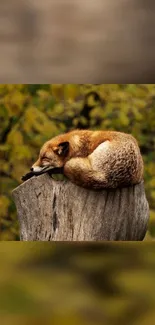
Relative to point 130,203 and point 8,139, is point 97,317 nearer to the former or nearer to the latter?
point 130,203

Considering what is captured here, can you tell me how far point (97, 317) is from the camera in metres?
1.49

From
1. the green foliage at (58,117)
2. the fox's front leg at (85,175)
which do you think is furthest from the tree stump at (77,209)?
the green foliage at (58,117)

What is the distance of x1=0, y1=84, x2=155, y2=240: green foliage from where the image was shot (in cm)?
211

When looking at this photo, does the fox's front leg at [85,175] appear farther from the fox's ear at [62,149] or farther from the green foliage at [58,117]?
the green foliage at [58,117]

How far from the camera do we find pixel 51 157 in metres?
2.02

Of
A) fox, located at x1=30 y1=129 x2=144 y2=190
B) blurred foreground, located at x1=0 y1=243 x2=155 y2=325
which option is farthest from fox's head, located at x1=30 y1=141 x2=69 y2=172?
blurred foreground, located at x1=0 y1=243 x2=155 y2=325

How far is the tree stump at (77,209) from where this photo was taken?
1.96 metres
